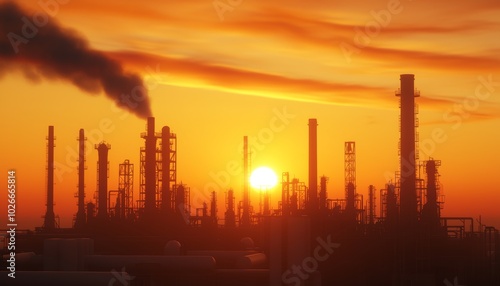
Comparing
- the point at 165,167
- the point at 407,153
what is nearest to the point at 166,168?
the point at 165,167

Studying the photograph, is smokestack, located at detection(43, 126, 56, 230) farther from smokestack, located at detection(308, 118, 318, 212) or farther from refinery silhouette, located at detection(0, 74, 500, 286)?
smokestack, located at detection(308, 118, 318, 212)

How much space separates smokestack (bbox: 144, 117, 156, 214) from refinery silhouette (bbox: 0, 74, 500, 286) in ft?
0.22

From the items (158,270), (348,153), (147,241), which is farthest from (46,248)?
(348,153)

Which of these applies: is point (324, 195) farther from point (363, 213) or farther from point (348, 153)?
point (363, 213)

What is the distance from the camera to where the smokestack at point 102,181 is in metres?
60.6

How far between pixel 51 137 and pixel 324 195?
846 inches

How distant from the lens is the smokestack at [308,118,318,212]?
49.8 meters

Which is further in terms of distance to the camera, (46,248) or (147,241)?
(147,241)

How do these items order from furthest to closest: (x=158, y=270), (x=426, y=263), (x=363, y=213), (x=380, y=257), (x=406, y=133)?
1. (x=363, y=213)
2. (x=406, y=133)
3. (x=380, y=257)
4. (x=426, y=263)
5. (x=158, y=270)

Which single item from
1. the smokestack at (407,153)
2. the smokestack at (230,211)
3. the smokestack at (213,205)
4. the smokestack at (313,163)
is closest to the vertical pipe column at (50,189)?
the smokestack at (213,205)

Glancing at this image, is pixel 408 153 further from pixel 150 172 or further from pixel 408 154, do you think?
pixel 150 172

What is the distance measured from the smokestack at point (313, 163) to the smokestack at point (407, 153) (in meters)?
7.10

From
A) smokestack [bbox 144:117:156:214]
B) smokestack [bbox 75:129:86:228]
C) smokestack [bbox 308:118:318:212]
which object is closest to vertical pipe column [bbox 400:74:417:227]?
smokestack [bbox 308:118:318:212]

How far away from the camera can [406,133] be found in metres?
44.2
